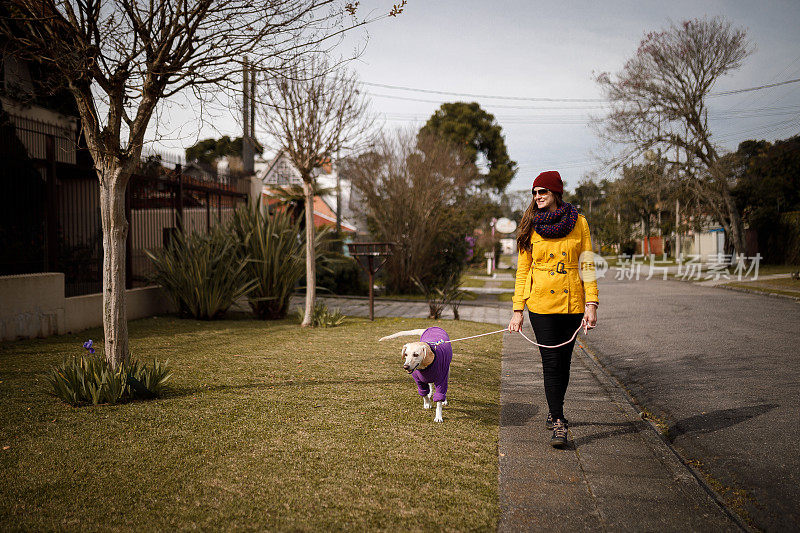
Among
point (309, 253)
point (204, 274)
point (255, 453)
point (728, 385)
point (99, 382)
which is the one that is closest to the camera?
point (255, 453)

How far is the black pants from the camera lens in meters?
3.76

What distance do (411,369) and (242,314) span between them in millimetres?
7676

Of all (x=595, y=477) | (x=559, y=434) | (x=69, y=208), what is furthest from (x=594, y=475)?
(x=69, y=208)

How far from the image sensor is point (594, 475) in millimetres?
3309

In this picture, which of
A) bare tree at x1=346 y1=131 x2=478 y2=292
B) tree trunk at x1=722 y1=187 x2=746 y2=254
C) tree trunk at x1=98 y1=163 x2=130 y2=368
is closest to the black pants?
tree trunk at x1=98 y1=163 x2=130 y2=368

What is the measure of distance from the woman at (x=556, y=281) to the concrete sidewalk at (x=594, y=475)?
0.30 metres

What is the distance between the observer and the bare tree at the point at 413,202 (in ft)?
54.5

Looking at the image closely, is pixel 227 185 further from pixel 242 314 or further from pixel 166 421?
pixel 166 421

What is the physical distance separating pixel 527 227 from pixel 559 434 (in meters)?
1.51

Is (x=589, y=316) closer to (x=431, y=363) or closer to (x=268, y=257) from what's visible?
(x=431, y=363)

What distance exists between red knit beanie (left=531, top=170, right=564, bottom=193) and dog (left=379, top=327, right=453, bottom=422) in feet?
4.68

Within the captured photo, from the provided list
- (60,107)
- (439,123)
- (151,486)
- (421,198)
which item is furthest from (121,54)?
(439,123)

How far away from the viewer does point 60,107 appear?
42.2ft

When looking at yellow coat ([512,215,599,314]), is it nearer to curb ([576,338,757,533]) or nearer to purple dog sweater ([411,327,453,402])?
purple dog sweater ([411,327,453,402])
